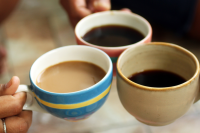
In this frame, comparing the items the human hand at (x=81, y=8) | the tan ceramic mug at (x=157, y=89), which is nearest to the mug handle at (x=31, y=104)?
the tan ceramic mug at (x=157, y=89)

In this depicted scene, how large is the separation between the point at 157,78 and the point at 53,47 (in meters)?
0.45

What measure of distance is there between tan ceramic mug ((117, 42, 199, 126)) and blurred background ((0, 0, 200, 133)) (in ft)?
0.22

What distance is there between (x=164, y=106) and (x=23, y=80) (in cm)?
45

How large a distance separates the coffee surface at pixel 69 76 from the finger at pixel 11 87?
0.05m

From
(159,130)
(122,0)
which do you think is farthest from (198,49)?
(159,130)

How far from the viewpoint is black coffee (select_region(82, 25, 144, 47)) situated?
23.0 inches

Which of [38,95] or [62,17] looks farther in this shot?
[62,17]

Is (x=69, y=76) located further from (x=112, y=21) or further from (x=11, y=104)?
(x=112, y=21)

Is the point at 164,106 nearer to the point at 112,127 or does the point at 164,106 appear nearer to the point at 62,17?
the point at 112,127

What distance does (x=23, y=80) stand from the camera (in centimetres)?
68

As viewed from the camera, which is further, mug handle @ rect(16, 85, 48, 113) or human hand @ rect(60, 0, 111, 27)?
human hand @ rect(60, 0, 111, 27)

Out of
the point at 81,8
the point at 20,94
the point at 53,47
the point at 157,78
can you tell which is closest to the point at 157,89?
the point at 157,78

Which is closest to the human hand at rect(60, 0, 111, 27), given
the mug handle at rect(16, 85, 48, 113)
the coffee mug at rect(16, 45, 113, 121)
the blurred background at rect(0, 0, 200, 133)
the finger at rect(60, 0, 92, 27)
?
the finger at rect(60, 0, 92, 27)

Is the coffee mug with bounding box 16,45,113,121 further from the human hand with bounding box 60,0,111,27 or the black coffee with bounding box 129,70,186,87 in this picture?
the human hand with bounding box 60,0,111,27
